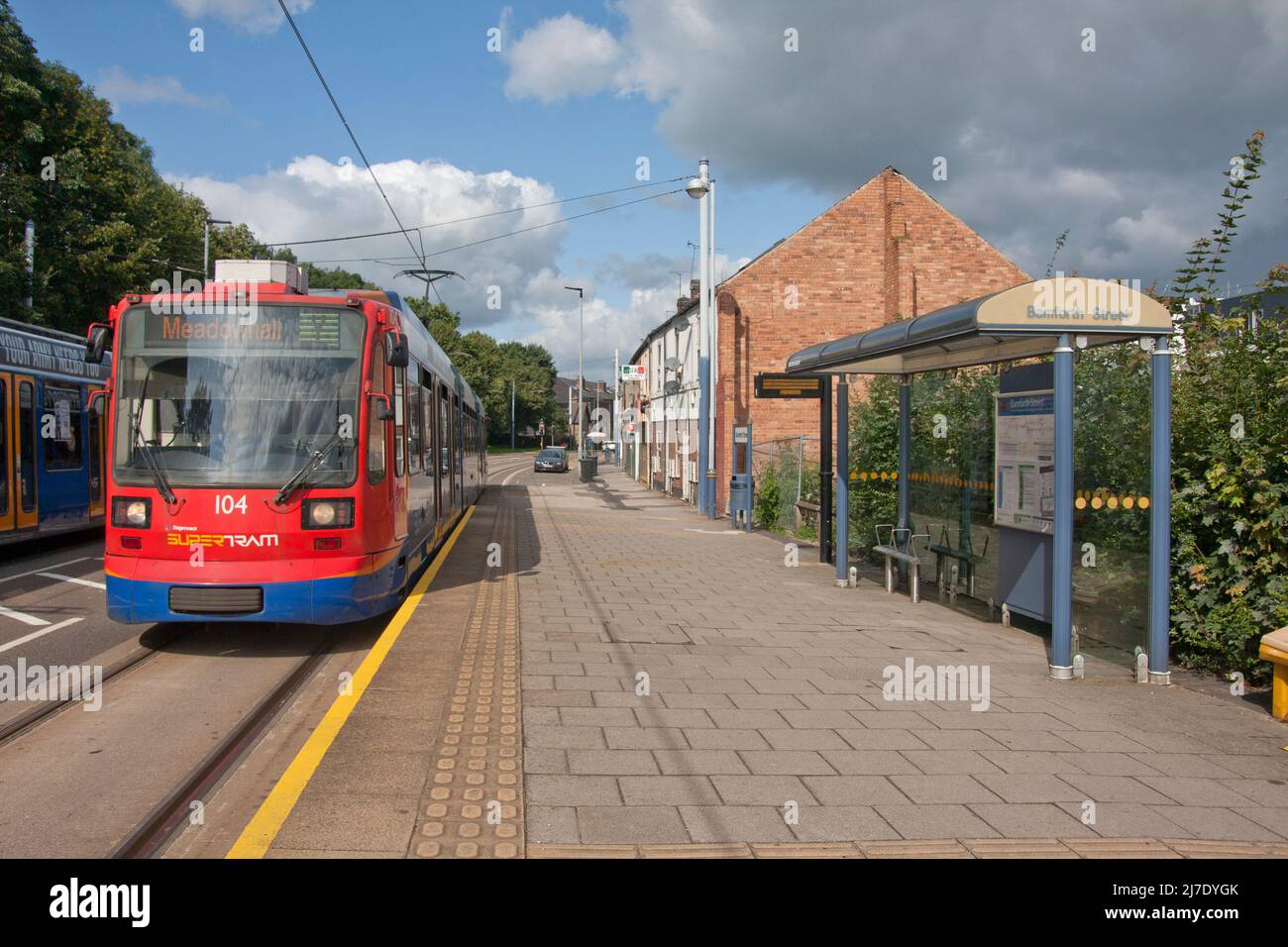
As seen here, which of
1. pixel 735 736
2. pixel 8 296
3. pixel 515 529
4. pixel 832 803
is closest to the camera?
pixel 832 803

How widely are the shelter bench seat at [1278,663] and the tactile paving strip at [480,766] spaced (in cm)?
480

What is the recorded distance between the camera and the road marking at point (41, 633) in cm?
802

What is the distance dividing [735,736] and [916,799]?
1.25m

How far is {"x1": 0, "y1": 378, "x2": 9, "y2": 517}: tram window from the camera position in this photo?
43.0 ft

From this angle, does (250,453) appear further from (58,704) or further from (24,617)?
(24,617)

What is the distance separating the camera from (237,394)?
7.55 m

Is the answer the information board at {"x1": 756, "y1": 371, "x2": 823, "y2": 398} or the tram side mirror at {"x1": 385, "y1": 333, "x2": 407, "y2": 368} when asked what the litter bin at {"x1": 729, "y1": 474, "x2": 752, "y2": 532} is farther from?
the tram side mirror at {"x1": 385, "y1": 333, "x2": 407, "y2": 368}

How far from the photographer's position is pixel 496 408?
330ft

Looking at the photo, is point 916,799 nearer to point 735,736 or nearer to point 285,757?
point 735,736

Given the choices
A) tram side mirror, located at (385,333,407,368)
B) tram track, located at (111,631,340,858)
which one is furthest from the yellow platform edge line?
tram side mirror, located at (385,333,407,368)

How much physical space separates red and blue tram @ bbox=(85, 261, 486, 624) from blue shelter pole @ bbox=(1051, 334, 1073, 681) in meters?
5.15

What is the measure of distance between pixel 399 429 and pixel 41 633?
3572 millimetres
